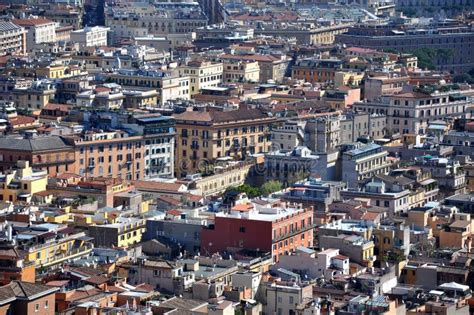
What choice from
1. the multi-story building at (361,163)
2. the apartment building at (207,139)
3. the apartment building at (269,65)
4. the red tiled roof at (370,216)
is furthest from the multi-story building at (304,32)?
the red tiled roof at (370,216)

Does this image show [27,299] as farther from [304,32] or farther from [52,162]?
[304,32]

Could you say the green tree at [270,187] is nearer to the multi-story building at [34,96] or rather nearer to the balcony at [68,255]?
the balcony at [68,255]

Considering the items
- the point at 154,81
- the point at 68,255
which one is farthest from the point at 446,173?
the point at 154,81

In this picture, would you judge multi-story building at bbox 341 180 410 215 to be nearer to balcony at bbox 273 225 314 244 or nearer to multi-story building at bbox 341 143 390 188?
multi-story building at bbox 341 143 390 188

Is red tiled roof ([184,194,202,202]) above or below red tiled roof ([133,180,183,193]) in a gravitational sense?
above

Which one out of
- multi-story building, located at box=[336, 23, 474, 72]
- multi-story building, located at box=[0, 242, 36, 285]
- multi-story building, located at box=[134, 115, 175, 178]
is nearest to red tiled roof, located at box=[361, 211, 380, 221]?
multi-story building, located at box=[0, 242, 36, 285]

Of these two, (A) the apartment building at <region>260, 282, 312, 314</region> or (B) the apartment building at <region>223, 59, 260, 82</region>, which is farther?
(B) the apartment building at <region>223, 59, 260, 82</region>
